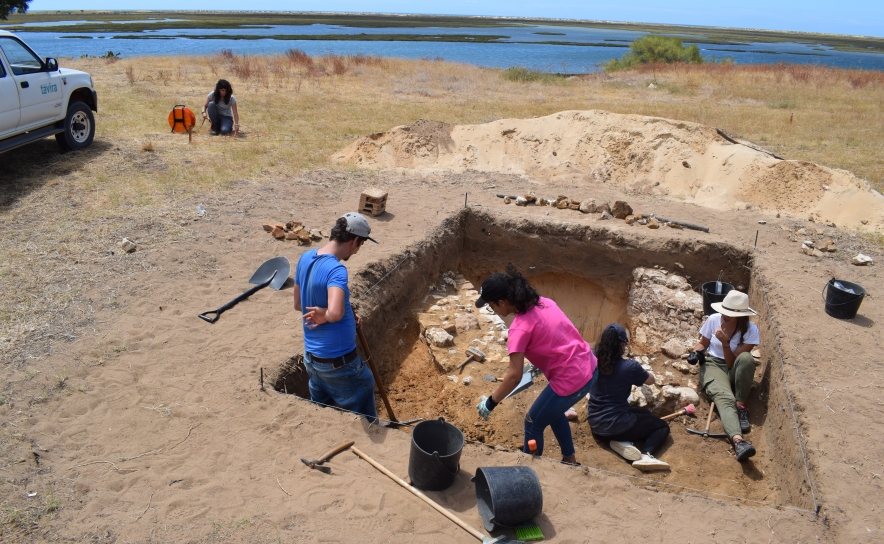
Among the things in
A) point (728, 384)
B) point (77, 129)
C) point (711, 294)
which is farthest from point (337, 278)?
point (77, 129)

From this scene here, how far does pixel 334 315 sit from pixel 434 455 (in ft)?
3.55

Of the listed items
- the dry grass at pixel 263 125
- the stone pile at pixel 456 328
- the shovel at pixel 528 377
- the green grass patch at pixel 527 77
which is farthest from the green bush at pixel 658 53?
the shovel at pixel 528 377

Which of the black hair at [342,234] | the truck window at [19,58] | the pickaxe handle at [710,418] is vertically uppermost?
the truck window at [19,58]

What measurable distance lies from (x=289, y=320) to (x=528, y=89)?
18832mm

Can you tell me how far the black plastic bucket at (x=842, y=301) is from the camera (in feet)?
20.2

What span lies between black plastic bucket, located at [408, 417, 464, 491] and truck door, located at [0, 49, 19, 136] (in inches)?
331

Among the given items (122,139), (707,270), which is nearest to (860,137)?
(707,270)

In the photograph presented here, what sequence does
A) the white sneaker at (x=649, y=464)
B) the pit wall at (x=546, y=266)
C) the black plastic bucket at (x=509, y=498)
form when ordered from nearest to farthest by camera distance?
the black plastic bucket at (x=509, y=498) → the white sneaker at (x=649, y=464) → the pit wall at (x=546, y=266)

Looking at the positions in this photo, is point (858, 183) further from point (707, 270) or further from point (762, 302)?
point (762, 302)

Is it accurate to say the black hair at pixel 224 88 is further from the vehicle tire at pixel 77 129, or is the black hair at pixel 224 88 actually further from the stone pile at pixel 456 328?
the stone pile at pixel 456 328

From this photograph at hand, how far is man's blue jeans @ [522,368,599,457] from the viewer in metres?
4.36

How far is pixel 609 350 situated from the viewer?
490cm

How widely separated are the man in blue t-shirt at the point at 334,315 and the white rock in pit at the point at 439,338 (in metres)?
2.67

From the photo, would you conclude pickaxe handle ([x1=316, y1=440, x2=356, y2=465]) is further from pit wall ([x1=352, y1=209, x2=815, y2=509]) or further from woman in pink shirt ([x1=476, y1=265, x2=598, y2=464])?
pit wall ([x1=352, y1=209, x2=815, y2=509])
